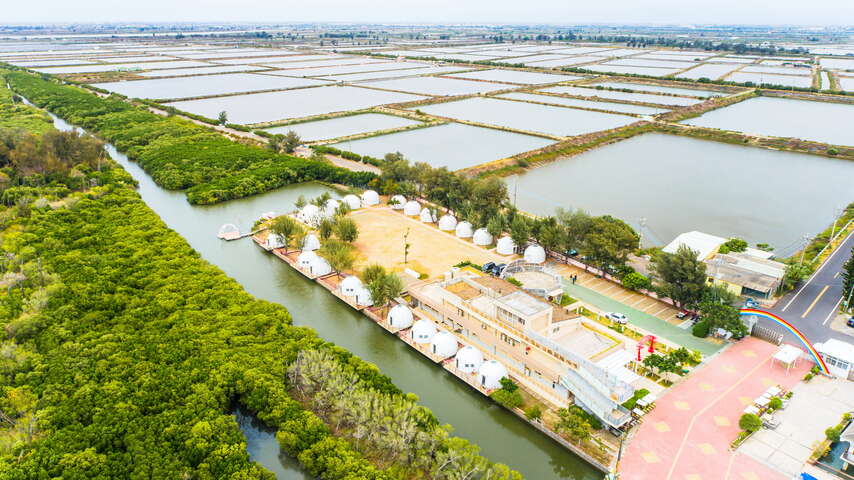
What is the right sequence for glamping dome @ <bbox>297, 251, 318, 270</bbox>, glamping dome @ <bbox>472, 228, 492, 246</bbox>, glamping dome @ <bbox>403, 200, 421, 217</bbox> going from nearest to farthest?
glamping dome @ <bbox>297, 251, 318, 270</bbox>
glamping dome @ <bbox>472, 228, 492, 246</bbox>
glamping dome @ <bbox>403, 200, 421, 217</bbox>

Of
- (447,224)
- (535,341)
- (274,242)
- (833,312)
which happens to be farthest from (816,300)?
(274,242)

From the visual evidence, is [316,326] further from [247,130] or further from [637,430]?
[247,130]

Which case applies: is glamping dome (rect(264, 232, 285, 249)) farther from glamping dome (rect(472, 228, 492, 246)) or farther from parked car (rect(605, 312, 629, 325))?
parked car (rect(605, 312, 629, 325))

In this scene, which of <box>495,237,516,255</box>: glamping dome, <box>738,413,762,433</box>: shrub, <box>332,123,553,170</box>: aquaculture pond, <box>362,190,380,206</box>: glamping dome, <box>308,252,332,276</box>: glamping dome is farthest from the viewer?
<box>332,123,553,170</box>: aquaculture pond

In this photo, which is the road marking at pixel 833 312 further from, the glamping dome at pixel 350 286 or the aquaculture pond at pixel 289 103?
the aquaculture pond at pixel 289 103

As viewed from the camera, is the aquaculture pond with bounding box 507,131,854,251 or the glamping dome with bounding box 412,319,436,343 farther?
the aquaculture pond with bounding box 507,131,854,251

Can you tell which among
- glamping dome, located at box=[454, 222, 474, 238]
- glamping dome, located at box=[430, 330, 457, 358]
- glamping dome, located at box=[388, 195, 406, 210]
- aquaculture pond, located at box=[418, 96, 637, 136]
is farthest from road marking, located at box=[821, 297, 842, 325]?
aquaculture pond, located at box=[418, 96, 637, 136]

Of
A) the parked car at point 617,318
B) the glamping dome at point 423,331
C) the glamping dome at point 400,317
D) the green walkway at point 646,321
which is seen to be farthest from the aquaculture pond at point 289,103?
the parked car at point 617,318

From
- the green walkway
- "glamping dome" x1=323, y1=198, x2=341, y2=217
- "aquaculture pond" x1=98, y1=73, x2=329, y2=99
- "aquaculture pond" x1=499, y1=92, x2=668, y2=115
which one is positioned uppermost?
"aquaculture pond" x1=98, y1=73, x2=329, y2=99

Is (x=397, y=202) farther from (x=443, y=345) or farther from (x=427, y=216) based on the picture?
(x=443, y=345)
